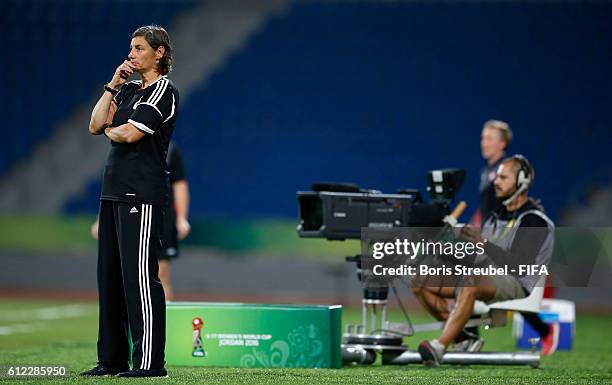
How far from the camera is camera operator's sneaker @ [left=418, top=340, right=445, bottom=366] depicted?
8.11 m

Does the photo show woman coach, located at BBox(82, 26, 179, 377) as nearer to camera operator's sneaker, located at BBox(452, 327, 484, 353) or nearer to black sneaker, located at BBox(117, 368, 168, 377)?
black sneaker, located at BBox(117, 368, 168, 377)

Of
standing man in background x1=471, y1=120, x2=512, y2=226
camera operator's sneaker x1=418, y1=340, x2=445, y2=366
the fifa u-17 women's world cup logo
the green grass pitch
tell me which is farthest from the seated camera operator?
the fifa u-17 women's world cup logo

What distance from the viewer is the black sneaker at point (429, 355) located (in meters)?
8.10

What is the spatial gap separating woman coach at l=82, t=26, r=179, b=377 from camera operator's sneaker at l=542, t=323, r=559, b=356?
4.80 m

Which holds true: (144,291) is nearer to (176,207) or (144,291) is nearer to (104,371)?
(104,371)

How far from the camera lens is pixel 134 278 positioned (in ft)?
20.9

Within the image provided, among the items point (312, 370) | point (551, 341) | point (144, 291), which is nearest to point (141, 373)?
point (144, 291)

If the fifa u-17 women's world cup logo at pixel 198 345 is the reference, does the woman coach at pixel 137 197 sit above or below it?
above

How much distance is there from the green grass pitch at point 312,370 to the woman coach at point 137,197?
268 mm

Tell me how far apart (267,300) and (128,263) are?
38.3 feet

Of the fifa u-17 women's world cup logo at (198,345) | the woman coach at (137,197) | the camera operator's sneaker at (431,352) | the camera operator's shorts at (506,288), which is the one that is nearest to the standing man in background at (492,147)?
the camera operator's shorts at (506,288)

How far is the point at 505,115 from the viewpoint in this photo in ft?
64.3

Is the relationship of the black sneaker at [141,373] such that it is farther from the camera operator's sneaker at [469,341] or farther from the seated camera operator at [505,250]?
the camera operator's sneaker at [469,341]

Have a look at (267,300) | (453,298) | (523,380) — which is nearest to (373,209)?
(453,298)
